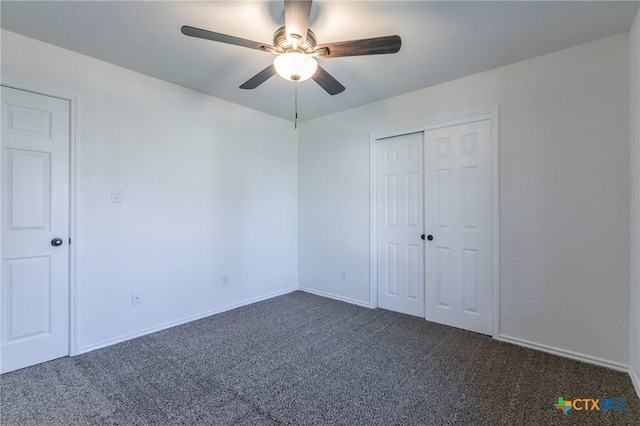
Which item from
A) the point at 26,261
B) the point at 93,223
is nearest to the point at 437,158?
the point at 93,223

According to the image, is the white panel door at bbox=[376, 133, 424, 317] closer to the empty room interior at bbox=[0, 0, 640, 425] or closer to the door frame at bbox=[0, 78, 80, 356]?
the empty room interior at bbox=[0, 0, 640, 425]

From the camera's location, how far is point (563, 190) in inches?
91.3

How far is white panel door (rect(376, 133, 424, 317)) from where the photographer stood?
10.5 feet

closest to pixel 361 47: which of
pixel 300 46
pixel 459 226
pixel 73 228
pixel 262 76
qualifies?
pixel 300 46

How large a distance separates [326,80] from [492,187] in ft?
5.82

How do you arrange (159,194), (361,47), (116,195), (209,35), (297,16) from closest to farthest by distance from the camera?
(297,16), (209,35), (361,47), (116,195), (159,194)

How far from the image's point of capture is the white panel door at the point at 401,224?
3.19 meters

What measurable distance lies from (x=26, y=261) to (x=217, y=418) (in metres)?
1.89

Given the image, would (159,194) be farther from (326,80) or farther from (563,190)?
(563,190)

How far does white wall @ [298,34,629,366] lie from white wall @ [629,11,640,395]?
7cm

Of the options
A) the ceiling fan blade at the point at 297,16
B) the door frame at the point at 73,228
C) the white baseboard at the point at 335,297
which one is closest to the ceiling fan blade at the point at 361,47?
the ceiling fan blade at the point at 297,16

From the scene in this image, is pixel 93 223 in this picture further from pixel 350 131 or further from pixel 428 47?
pixel 428 47

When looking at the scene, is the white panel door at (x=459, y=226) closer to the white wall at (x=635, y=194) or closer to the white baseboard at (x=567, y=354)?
the white baseboard at (x=567, y=354)

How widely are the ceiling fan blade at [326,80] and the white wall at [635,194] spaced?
1936mm
